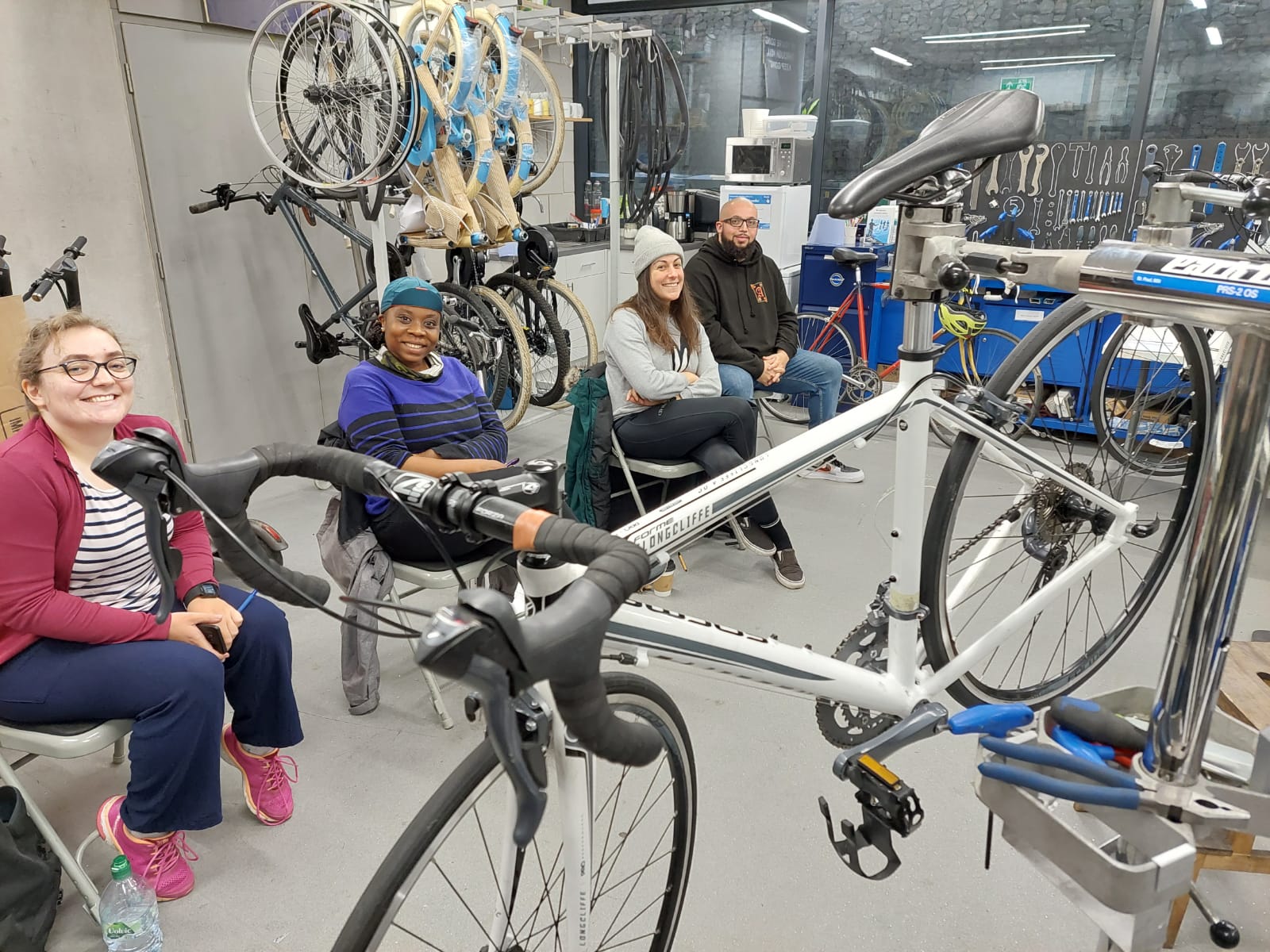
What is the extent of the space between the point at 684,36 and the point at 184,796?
6.06 m

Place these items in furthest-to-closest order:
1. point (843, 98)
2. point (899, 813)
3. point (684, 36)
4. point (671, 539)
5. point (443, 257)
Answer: point (684, 36), point (843, 98), point (443, 257), point (899, 813), point (671, 539)

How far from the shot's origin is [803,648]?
1331 mm

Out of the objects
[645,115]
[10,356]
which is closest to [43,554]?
[10,356]

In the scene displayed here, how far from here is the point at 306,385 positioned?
13.6ft

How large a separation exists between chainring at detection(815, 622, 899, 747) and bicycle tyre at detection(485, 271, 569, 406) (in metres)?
2.82

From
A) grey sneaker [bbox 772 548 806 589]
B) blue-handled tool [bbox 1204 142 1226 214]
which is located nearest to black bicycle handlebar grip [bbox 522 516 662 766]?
grey sneaker [bbox 772 548 806 589]

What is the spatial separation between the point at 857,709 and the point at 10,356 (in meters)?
2.16

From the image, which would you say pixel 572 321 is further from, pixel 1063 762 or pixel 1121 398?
pixel 1063 762

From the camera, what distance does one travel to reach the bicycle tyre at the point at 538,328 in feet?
14.1

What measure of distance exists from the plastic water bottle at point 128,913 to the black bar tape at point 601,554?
4.58ft

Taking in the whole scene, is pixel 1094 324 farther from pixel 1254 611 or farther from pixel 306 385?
pixel 306 385

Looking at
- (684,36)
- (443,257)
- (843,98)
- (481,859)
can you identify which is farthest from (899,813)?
(684,36)

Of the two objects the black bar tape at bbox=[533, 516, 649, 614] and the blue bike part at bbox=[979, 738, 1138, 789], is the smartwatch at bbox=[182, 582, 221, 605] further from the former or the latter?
the blue bike part at bbox=[979, 738, 1138, 789]

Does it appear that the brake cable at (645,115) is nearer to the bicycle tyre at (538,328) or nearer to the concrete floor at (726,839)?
the bicycle tyre at (538,328)
